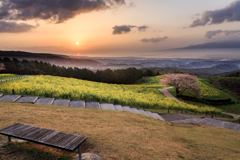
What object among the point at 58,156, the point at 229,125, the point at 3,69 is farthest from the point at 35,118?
the point at 3,69

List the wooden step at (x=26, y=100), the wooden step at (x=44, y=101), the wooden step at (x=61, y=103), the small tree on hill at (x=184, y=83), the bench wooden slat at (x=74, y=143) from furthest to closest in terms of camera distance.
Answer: the small tree on hill at (x=184, y=83), the wooden step at (x=61, y=103), the wooden step at (x=44, y=101), the wooden step at (x=26, y=100), the bench wooden slat at (x=74, y=143)

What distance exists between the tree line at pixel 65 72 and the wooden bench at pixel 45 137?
77.2 m

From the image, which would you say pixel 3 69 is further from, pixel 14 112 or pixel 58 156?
pixel 58 156

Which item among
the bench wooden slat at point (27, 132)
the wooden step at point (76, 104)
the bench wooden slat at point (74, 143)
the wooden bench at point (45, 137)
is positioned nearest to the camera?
the bench wooden slat at point (74, 143)

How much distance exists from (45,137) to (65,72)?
81.7 metres

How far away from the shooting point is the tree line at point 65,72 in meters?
70.6

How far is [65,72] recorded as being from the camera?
79812 mm

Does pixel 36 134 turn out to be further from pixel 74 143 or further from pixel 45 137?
pixel 74 143

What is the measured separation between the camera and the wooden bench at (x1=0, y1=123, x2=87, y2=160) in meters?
4.18

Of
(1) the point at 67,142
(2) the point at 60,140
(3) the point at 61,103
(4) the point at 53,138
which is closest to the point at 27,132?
(4) the point at 53,138

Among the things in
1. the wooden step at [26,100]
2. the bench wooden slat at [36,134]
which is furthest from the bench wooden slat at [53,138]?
the wooden step at [26,100]

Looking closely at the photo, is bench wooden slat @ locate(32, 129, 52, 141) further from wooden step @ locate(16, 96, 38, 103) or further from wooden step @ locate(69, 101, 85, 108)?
wooden step @ locate(16, 96, 38, 103)

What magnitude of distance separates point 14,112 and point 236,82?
255 feet

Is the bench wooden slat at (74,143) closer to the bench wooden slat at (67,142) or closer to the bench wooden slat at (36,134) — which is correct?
the bench wooden slat at (67,142)
